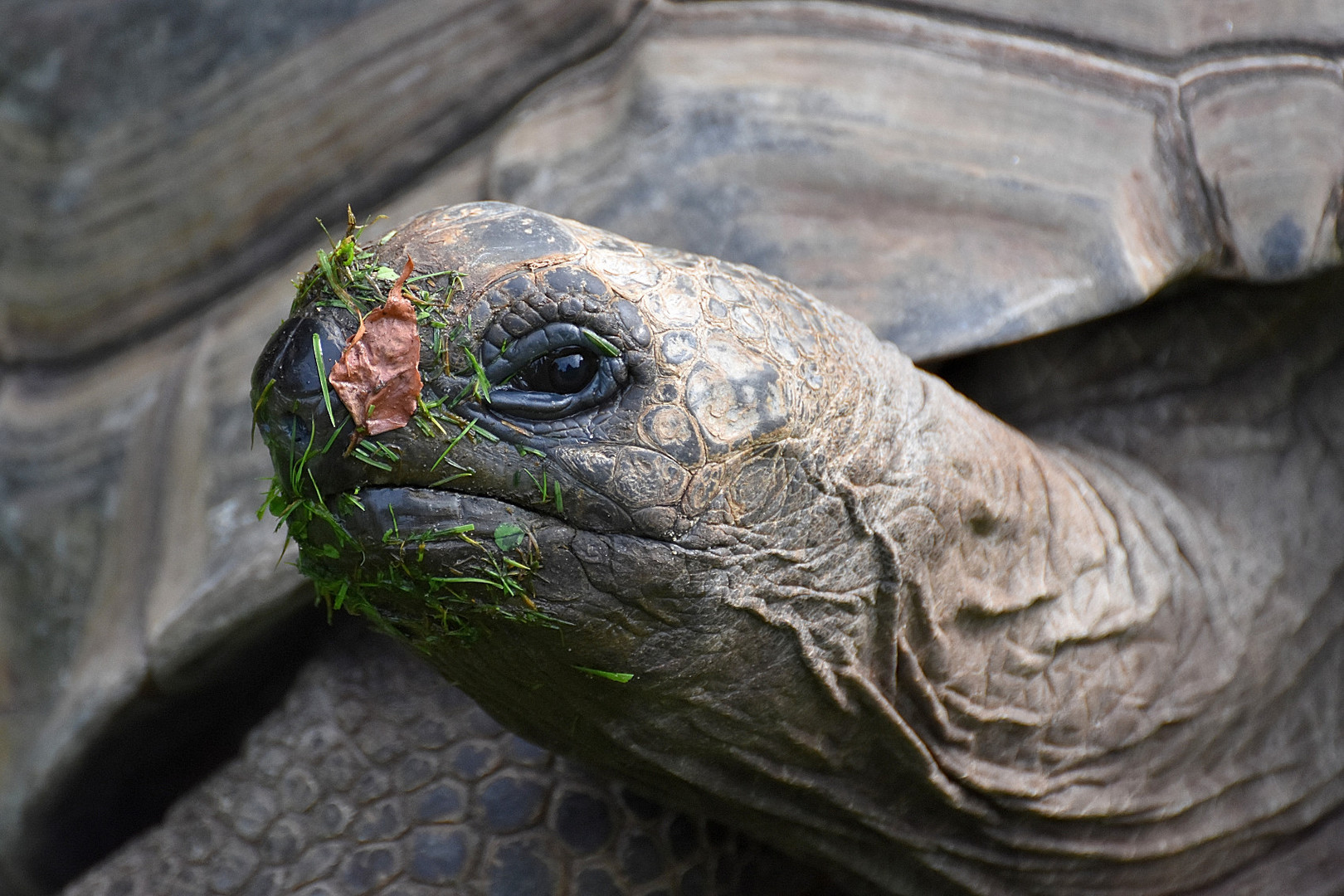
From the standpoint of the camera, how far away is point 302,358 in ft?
3.72

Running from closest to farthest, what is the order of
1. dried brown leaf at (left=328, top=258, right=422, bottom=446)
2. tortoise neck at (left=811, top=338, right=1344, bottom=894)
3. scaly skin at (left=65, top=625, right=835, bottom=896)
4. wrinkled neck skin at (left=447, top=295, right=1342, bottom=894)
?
dried brown leaf at (left=328, top=258, right=422, bottom=446) → wrinkled neck skin at (left=447, top=295, right=1342, bottom=894) → tortoise neck at (left=811, top=338, right=1344, bottom=894) → scaly skin at (left=65, top=625, right=835, bottom=896)

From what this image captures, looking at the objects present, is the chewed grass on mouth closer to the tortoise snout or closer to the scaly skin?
the tortoise snout

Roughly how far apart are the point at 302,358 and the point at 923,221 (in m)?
1.00

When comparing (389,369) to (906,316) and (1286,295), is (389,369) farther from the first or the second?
(1286,295)

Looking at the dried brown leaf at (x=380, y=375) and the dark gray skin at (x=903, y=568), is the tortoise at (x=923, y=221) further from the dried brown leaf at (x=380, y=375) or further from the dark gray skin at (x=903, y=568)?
the dried brown leaf at (x=380, y=375)

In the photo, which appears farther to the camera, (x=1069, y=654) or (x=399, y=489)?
(x=1069, y=654)

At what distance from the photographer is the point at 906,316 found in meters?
1.66

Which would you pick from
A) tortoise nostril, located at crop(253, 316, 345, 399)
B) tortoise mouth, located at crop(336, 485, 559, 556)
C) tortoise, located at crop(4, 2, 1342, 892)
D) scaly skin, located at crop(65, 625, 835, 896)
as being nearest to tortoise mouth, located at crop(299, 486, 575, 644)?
tortoise mouth, located at crop(336, 485, 559, 556)

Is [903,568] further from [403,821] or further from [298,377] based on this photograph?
[403,821]

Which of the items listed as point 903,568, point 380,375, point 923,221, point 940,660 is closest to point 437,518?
point 380,375

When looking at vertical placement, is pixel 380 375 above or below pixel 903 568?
above

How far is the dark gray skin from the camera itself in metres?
1.17

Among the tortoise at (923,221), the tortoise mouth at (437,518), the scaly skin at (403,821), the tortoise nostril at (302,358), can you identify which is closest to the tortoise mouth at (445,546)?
the tortoise mouth at (437,518)

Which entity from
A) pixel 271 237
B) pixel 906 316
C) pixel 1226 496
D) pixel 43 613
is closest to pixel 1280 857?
pixel 1226 496
